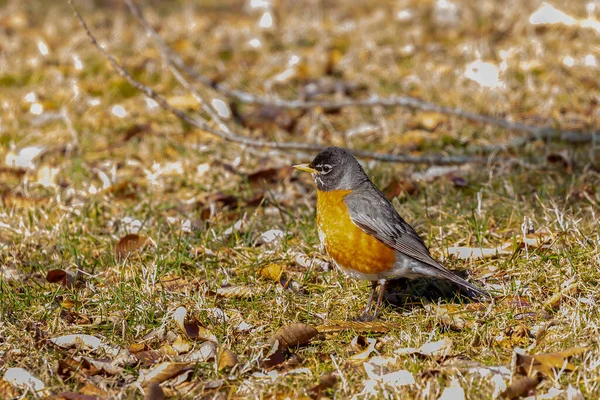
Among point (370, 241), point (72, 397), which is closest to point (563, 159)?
point (370, 241)

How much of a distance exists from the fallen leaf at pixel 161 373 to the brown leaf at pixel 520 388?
58.6 inches

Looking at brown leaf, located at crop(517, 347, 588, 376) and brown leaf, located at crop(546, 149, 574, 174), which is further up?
brown leaf, located at crop(517, 347, 588, 376)

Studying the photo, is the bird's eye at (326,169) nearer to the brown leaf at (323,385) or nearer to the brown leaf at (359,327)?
the brown leaf at (359,327)

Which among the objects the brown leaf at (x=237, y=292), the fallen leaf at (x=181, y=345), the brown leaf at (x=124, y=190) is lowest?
the brown leaf at (x=124, y=190)

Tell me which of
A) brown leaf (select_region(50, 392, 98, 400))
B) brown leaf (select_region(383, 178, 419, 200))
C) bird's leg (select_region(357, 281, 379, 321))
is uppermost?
brown leaf (select_region(50, 392, 98, 400))

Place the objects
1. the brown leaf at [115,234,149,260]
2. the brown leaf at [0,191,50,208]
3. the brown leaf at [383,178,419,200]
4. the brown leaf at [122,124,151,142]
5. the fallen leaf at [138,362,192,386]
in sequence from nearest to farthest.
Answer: the fallen leaf at [138,362,192,386] < the brown leaf at [115,234,149,260] < the brown leaf at [383,178,419,200] < the brown leaf at [0,191,50,208] < the brown leaf at [122,124,151,142]

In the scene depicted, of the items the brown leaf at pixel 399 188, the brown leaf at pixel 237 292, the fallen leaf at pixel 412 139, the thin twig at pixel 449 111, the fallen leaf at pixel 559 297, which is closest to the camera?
the fallen leaf at pixel 559 297

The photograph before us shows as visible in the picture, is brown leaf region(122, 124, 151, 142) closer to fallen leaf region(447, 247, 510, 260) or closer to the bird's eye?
the bird's eye

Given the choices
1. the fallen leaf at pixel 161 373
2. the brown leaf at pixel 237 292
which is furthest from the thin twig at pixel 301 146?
the fallen leaf at pixel 161 373

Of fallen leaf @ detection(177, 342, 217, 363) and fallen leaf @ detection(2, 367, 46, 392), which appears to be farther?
fallen leaf @ detection(177, 342, 217, 363)

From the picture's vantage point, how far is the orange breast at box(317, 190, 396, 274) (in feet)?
14.1

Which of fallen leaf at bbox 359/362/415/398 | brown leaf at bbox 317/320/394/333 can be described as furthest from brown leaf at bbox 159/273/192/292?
fallen leaf at bbox 359/362/415/398

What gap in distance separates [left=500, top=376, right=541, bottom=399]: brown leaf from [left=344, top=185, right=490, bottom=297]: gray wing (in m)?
0.82

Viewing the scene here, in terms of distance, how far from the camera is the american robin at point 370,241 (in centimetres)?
429
